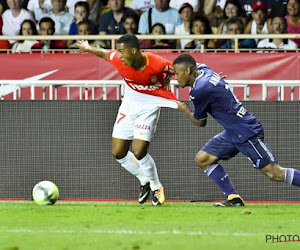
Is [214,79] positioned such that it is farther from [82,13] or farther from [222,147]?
[82,13]

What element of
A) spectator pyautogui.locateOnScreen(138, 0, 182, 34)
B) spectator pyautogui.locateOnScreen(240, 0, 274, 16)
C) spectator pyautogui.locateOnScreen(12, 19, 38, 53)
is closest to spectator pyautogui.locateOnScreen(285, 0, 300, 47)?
spectator pyautogui.locateOnScreen(240, 0, 274, 16)

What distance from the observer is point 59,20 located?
19.6 m

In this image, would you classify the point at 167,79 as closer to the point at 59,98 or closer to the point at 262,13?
the point at 59,98

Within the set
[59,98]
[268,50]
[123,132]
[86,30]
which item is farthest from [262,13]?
[123,132]

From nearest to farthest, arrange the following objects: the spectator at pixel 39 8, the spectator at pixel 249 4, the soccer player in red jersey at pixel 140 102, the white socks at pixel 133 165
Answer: the soccer player in red jersey at pixel 140 102 < the white socks at pixel 133 165 < the spectator at pixel 249 4 < the spectator at pixel 39 8

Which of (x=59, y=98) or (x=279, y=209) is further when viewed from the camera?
(x=59, y=98)

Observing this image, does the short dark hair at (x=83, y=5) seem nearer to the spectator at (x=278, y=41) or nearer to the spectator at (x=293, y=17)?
the spectator at (x=278, y=41)

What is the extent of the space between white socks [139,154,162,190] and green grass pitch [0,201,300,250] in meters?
0.35

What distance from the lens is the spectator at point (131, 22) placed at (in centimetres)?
1855

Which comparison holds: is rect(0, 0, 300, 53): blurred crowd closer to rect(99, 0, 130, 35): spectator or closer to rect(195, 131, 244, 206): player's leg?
rect(99, 0, 130, 35): spectator

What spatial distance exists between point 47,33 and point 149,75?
6211 mm

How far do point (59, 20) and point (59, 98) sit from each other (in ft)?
A: 12.8

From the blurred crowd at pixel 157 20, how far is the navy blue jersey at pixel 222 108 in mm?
5454

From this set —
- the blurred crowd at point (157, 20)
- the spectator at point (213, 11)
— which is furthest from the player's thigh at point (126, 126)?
the spectator at point (213, 11)
